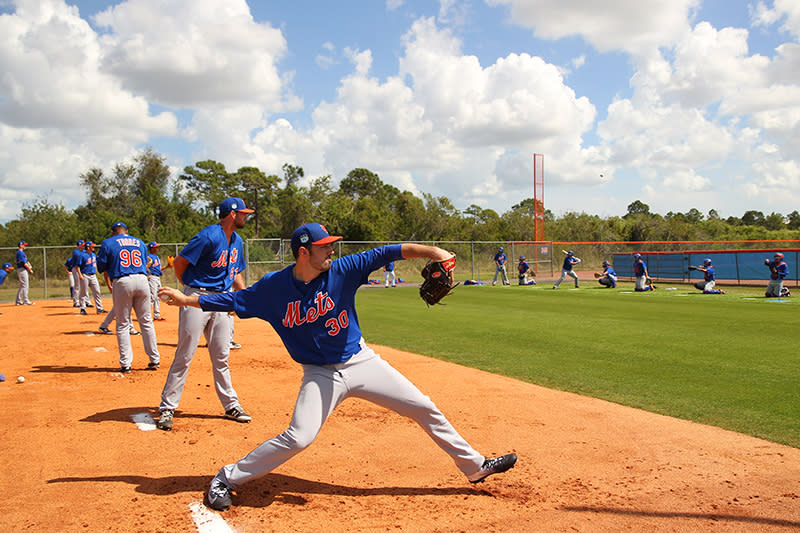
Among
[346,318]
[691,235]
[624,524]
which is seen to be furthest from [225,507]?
[691,235]

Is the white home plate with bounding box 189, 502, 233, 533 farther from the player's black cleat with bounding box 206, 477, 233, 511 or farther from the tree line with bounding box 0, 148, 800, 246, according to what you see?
the tree line with bounding box 0, 148, 800, 246

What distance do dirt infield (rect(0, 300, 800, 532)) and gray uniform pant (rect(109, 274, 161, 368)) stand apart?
109cm

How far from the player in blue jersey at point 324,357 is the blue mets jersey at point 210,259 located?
2032 millimetres

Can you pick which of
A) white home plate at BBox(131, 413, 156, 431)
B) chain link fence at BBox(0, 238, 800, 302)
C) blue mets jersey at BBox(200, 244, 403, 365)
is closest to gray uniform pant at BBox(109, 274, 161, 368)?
white home plate at BBox(131, 413, 156, 431)

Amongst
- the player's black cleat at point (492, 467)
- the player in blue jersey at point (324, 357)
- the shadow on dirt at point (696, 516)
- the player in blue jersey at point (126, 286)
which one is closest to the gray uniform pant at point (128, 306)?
the player in blue jersey at point (126, 286)

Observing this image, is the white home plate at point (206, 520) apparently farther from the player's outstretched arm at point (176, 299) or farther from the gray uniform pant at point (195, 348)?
the gray uniform pant at point (195, 348)

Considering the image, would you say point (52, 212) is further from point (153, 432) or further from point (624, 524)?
point (624, 524)

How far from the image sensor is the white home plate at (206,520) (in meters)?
3.43

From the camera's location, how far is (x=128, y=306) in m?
8.28

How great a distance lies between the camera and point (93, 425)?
5594 mm

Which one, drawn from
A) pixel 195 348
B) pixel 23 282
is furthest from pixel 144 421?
pixel 23 282

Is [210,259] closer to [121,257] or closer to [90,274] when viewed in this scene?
[121,257]

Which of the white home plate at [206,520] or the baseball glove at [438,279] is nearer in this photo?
the white home plate at [206,520]

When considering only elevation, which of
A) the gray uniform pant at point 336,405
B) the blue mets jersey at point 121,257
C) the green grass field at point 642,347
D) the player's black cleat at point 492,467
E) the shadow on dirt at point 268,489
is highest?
the blue mets jersey at point 121,257
